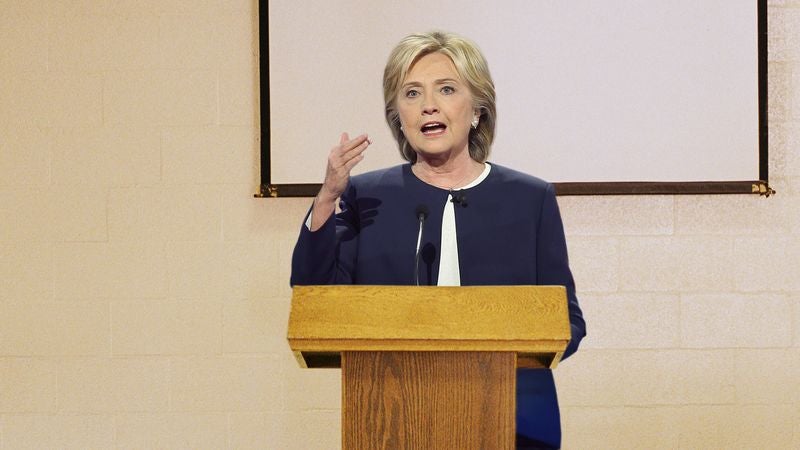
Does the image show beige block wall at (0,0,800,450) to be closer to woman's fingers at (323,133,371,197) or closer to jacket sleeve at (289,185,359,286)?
jacket sleeve at (289,185,359,286)

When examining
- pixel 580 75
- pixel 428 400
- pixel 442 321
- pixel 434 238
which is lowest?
pixel 428 400

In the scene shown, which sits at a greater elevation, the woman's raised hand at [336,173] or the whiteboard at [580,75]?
the whiteboard at [580,75]

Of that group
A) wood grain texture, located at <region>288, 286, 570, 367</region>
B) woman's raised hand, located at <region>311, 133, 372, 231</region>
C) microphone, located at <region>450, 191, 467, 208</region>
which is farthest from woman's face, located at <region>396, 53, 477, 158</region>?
wood grain texture, located at <region>288, 286, 570, 367</region>

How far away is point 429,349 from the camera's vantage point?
1.40m

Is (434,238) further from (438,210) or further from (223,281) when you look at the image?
(223,281)

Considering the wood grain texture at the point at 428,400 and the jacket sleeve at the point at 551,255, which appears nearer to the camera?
the wood grain texture at the point at 428,400

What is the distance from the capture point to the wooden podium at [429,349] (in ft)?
4.57

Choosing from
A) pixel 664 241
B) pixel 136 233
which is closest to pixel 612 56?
pixel 664 241

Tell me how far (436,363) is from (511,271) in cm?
57

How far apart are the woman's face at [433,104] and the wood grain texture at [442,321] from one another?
690 mm

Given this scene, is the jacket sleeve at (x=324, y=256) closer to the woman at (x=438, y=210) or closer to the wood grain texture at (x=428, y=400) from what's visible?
the woman at (x=438, y=210)

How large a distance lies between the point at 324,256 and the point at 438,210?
0.28m

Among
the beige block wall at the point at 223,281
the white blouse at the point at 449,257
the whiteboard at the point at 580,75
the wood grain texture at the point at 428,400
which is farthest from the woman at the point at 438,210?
the beige block wall at the point at 223,281

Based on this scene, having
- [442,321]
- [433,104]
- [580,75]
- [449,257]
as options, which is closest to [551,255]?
[449,257]
